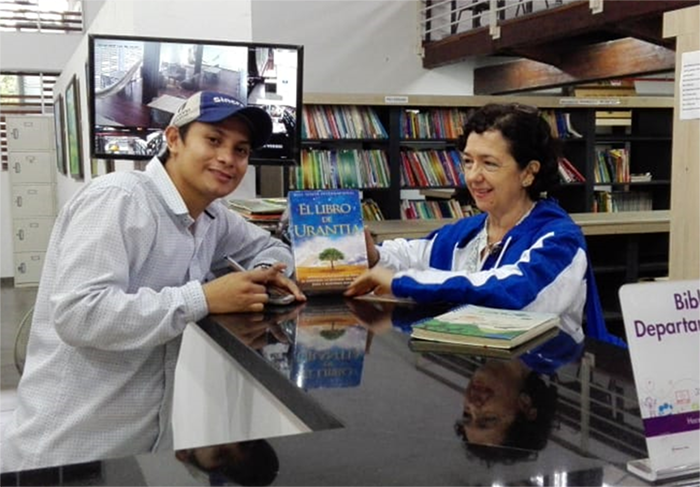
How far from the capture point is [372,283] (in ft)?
6.32

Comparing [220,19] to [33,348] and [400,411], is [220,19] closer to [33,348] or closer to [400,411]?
[33,348]

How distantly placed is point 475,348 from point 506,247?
64 cm

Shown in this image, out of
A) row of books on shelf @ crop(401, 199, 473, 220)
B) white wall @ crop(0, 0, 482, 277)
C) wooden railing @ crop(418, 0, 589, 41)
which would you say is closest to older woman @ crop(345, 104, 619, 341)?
row of books on shelf @ crop(401, 199, 473, 220)

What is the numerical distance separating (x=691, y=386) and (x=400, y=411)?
1.26ft

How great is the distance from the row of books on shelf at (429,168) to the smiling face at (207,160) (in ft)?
15.2

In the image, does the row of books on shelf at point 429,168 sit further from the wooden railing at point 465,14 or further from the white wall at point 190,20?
the white wall at point 190,20

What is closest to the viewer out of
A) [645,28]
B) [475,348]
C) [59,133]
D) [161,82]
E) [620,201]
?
[475,348]

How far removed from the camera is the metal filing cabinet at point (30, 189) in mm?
9633

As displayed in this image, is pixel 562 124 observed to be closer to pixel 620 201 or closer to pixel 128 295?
pixel 620 201

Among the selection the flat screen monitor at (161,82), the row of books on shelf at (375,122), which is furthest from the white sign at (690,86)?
the row of books on shelf at (375,122)

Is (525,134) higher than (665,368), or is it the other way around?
(525,134)

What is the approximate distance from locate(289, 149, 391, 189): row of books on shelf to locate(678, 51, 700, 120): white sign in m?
3.49

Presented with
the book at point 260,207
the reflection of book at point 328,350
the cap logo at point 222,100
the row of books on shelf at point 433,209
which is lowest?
the row of books on shelf at point 433,209

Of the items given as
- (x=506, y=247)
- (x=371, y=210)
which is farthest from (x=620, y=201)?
(x=506, y=247)
